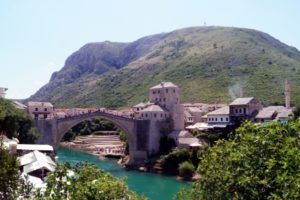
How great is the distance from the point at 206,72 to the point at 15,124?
74.3 metres

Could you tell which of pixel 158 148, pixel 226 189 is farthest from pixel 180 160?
pixel 226 189

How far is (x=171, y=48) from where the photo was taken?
156 metres

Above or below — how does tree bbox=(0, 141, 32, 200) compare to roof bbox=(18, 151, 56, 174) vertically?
above

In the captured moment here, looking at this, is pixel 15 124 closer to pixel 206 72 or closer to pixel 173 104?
pixel 173 104

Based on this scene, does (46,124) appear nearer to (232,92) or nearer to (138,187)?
(138,187)

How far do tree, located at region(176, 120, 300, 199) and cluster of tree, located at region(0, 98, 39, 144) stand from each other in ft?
72.5

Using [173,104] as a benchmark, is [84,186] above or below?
below

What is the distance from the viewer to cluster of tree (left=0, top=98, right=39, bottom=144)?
42.2 metres

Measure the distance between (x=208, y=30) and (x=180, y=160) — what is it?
122m

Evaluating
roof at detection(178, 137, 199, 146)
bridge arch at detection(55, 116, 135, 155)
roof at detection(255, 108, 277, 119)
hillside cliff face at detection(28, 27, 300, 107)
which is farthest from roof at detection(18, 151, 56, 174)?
hillside cliff face at detection(28, 27, 300, 107)

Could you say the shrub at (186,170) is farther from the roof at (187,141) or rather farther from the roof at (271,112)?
the roof at (271,112)

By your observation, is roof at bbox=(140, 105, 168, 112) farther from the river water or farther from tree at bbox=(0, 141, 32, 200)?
tree at bbox=(0, 141, 32, 200)

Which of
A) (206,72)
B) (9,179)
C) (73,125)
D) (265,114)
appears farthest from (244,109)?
(206,72)

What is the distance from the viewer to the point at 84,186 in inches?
496
